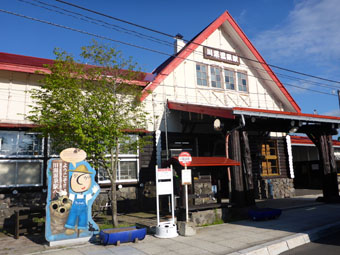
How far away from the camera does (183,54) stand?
15469 mm

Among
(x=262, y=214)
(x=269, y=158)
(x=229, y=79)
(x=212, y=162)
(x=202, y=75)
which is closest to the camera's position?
(x=262, y=214)

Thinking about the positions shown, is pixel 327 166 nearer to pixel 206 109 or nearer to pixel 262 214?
pixel 262 214

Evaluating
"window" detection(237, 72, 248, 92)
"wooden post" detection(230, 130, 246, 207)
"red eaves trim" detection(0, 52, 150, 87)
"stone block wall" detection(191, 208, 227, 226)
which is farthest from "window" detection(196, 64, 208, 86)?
"stone block wall" detection(191, 208, 227, 226)

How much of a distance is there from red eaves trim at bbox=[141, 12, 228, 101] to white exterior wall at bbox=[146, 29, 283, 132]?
24 centimetres

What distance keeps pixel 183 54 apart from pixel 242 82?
462cm

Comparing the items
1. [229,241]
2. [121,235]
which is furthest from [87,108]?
[229,241]

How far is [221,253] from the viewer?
643cm

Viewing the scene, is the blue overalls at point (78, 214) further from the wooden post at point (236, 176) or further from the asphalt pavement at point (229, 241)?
the wooden post at point (236, 176)

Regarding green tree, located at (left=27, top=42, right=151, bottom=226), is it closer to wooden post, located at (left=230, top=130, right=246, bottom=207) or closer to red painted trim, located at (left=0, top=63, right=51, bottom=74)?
red painted trim, located at (left=0, top=63, right=51, bottom=74)

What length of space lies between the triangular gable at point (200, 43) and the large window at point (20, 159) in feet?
18.0

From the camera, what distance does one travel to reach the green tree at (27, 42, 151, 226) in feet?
29.4

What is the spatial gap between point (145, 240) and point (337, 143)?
75.0 ft

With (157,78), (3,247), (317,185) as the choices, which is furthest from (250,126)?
(317,185)

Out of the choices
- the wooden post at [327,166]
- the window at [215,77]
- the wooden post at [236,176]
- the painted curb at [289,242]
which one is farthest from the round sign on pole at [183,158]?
the wooden post at [327,166]
